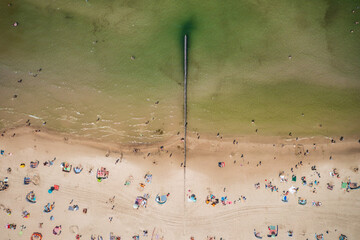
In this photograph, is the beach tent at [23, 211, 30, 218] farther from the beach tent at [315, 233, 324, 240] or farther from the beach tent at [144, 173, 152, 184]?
the beach tent at [315, 233, 324, 240]

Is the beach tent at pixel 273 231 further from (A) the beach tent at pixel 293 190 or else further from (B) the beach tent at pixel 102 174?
(B) the beach tent at pixel 102 174

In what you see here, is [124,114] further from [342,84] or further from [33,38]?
[342,84]

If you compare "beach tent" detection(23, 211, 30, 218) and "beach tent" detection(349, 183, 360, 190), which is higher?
"beach tent" detection(349, 183, 360, 190)

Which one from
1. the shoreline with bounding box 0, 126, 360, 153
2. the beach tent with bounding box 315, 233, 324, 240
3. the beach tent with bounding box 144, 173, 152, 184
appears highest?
the shoreline with bounding box 0, 126, 360, 153

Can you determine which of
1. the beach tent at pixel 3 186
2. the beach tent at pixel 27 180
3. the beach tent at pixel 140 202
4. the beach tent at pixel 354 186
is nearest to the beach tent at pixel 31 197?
the beach tent at pixel 27 180

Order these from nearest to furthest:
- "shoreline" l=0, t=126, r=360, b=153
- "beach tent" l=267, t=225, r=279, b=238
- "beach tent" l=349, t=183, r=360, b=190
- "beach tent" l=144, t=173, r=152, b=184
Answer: "beach tent" l=267, t=225, r=279, b=238 < "beach tent" l=349, t=183, r=360, b=190 < "beach tent" l=144, t=173, r=152, b=184 < "shoreline" l=0, t=126, r=360, b=153

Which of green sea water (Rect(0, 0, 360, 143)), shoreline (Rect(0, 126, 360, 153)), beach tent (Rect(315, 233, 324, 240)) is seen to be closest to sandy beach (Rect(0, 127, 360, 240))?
shoreline (Rect(0, 126, 360, 153))

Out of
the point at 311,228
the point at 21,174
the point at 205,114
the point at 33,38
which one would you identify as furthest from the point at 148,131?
the point at 311,228
